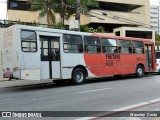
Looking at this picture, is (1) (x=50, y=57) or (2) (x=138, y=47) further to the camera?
(2) (x=138, y=47)

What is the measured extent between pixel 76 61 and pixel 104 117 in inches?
389

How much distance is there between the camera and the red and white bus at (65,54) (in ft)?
51.1

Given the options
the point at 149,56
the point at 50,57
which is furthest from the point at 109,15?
the point at 50,57

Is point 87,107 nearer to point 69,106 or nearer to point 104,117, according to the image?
point 69,106

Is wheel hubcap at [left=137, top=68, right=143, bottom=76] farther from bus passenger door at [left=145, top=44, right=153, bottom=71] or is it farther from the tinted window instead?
the tinted window

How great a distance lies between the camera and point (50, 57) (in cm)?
1670

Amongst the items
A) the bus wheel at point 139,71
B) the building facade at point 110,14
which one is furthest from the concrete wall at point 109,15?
the bus wheel at point 139,71

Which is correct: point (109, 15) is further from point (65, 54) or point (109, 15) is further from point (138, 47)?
point (65, 54)

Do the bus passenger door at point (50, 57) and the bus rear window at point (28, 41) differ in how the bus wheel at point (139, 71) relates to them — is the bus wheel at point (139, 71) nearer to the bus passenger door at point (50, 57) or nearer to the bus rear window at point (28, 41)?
the bus passenger door at point (50, 57)

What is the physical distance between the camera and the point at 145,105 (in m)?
10.1

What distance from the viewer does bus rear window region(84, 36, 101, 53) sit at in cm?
1884

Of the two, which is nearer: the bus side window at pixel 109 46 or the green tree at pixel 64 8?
the bus side window at pixel 109 46

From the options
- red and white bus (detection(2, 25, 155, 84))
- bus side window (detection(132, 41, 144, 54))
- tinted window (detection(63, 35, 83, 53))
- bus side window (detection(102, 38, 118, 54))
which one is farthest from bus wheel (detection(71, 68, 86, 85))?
bus side window (detection(132, 41, 144, 54))

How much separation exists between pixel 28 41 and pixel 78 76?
395 centimetres
